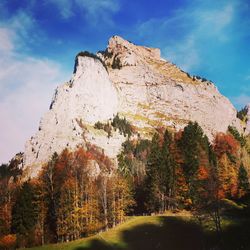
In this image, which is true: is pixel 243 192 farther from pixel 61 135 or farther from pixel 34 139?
pixel 34 139

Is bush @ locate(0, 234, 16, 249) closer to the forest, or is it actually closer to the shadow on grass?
the forest

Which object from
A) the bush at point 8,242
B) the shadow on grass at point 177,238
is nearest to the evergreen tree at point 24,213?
the bush at point 8,242

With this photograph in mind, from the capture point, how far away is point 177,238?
5659cm

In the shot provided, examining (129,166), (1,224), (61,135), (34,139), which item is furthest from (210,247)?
(34,139)

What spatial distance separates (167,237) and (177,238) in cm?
171

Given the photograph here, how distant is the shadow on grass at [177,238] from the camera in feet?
158

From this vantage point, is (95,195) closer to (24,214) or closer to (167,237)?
(24,214)

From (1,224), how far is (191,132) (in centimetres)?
5214

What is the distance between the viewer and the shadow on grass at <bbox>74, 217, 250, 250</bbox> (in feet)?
158

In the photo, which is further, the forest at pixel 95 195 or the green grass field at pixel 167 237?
the forest at pixel 95 195

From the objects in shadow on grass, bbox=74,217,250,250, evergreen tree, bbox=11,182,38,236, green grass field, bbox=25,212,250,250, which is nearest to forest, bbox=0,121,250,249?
evergreen tree, bbox=11,182,38,236

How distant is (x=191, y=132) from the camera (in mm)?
96812

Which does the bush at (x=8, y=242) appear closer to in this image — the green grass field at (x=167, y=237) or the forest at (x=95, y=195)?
the forest at (x=95, y=195)

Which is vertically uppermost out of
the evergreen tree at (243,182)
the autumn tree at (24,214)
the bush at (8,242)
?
the evergreen tree at (243,182)
